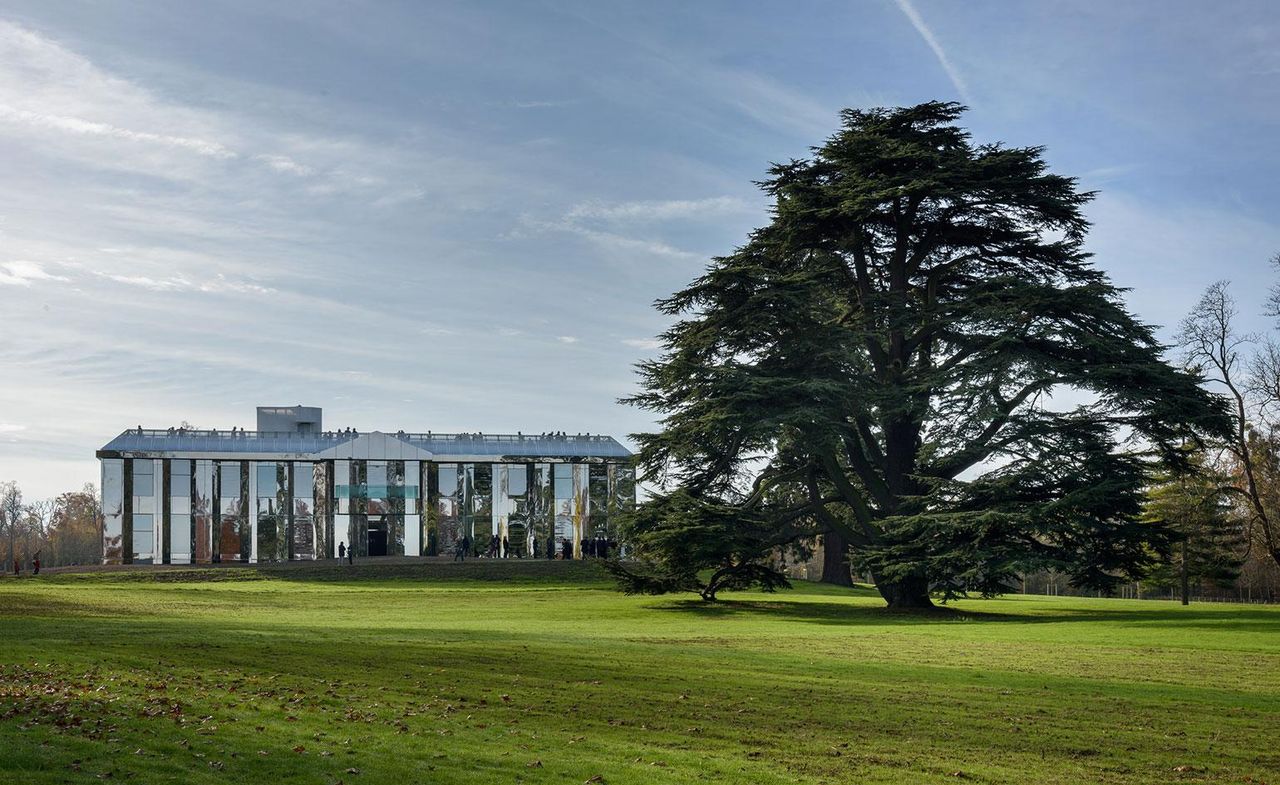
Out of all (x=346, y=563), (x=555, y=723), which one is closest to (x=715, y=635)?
(x=555, y=723)

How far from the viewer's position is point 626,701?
17.6 metres

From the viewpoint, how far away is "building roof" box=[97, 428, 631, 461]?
7200cm

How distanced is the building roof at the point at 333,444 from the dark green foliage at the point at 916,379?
102 ft

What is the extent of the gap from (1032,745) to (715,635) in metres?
16.2

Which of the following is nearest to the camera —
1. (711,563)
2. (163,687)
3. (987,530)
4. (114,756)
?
(114,756)

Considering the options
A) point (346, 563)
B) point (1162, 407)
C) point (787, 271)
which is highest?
point (787, 271)

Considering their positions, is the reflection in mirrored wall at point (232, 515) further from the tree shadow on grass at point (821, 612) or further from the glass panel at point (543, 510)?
the tree shadow on grass at point (821, 612)

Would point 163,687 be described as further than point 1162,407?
No

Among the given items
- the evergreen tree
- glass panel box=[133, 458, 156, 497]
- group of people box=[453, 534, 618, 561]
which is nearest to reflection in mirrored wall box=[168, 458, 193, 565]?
glass panel box=[133, 458, 156, 497]

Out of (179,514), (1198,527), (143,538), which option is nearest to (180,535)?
(179,514)

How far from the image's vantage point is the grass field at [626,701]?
42.5ft

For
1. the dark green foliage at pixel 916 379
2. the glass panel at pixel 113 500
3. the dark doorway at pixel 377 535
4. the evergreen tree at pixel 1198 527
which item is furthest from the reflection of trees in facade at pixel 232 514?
the evergreen tree at pixel 1198 527

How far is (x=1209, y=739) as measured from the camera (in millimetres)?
15062

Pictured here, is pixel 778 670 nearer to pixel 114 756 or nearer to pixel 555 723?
pixel 555 723
